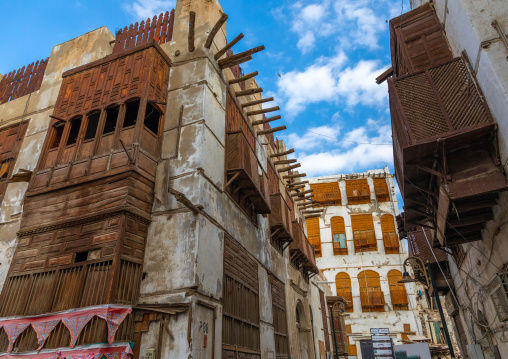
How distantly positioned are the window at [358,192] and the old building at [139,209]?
22.6 meters

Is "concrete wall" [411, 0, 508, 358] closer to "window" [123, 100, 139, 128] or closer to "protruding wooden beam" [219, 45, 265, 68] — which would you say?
"protruding wooden beam" [219, 45, 265, 68]

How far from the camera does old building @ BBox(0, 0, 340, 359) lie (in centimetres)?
671

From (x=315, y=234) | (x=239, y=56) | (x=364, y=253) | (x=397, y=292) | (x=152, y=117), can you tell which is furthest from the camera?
(x=315, y=234)

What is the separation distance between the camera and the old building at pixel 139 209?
264 inches

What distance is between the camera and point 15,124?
12.1 meters

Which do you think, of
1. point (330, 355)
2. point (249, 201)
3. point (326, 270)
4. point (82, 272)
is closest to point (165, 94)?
point (249, 201)

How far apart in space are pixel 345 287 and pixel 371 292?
2203 mm

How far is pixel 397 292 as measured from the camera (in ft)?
97.0

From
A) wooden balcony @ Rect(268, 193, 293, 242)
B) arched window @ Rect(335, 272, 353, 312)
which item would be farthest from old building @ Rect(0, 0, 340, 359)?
arched window @ Rect(335, 272, 353, 312)

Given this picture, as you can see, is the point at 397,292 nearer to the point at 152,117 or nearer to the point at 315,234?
the point at 315,234

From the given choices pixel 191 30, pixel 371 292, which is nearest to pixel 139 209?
pixel 191 30

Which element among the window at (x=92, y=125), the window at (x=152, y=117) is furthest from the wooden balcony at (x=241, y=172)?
the window at (x=92, y=125)

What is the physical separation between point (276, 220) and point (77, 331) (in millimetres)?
8385

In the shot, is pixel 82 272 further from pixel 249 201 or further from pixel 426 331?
pixel 426 331
